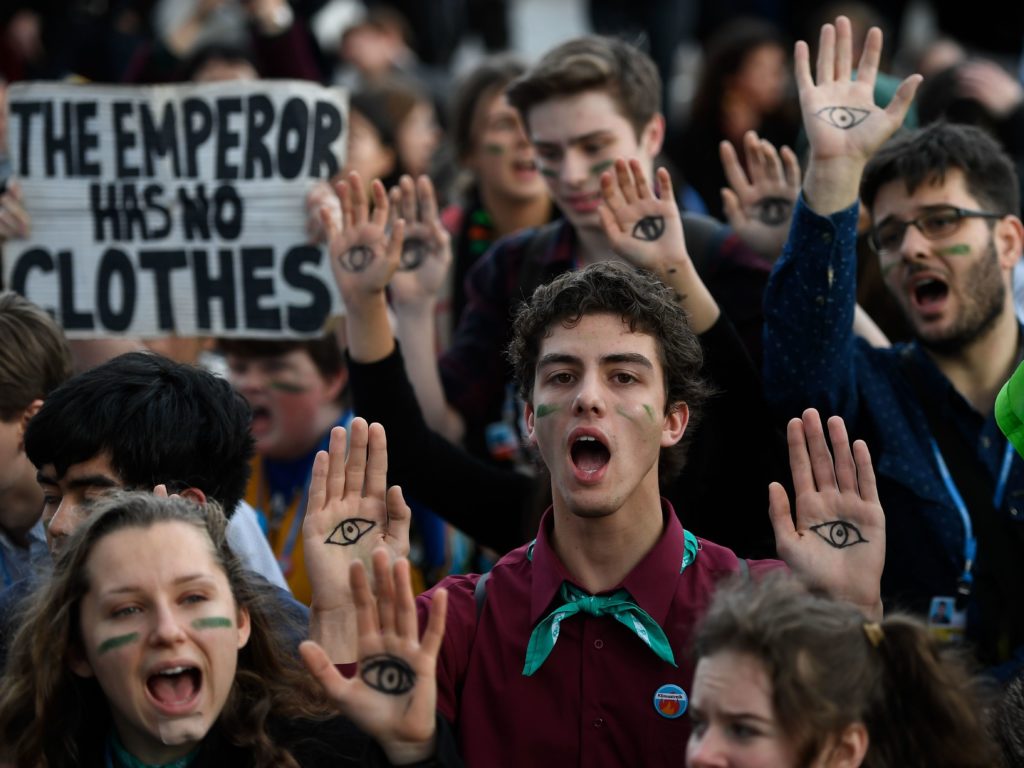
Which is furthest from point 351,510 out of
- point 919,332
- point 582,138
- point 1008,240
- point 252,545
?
point 1008,240

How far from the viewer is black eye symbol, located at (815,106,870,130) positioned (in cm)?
468

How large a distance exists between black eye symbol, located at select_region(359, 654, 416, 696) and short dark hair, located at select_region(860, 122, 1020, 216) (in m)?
2.27

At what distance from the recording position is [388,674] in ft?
11.6

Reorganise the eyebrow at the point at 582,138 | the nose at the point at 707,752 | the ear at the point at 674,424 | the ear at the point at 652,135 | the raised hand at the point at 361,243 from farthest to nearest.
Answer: the ear at the point at 652,135 → the eyebrow at the point at 582,138 → the raised hand at the point at 361,243 → the ear at the point at 674,424 → the nose at the point at 707,752

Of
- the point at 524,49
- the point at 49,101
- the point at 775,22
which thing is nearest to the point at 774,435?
the point at 49,101

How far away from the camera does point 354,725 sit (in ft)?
12.6

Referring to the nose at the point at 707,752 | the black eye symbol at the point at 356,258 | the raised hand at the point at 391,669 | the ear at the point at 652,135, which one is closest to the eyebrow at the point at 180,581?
the raised hand at the point at 391,669

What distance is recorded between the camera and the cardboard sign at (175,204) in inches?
231

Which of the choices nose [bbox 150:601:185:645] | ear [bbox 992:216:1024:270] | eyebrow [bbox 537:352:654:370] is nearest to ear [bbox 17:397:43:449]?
nose [bbox 150:601:185:645]

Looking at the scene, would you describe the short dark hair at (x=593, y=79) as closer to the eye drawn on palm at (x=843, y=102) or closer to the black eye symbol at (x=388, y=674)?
the eye drawn on palm at (x=843, y=102)

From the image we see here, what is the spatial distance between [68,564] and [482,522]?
1.61 meters

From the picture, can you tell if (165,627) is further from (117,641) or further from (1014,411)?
(1014,411)

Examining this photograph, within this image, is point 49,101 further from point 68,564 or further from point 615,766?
point 615,766

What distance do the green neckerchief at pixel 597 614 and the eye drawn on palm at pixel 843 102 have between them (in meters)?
1.46
